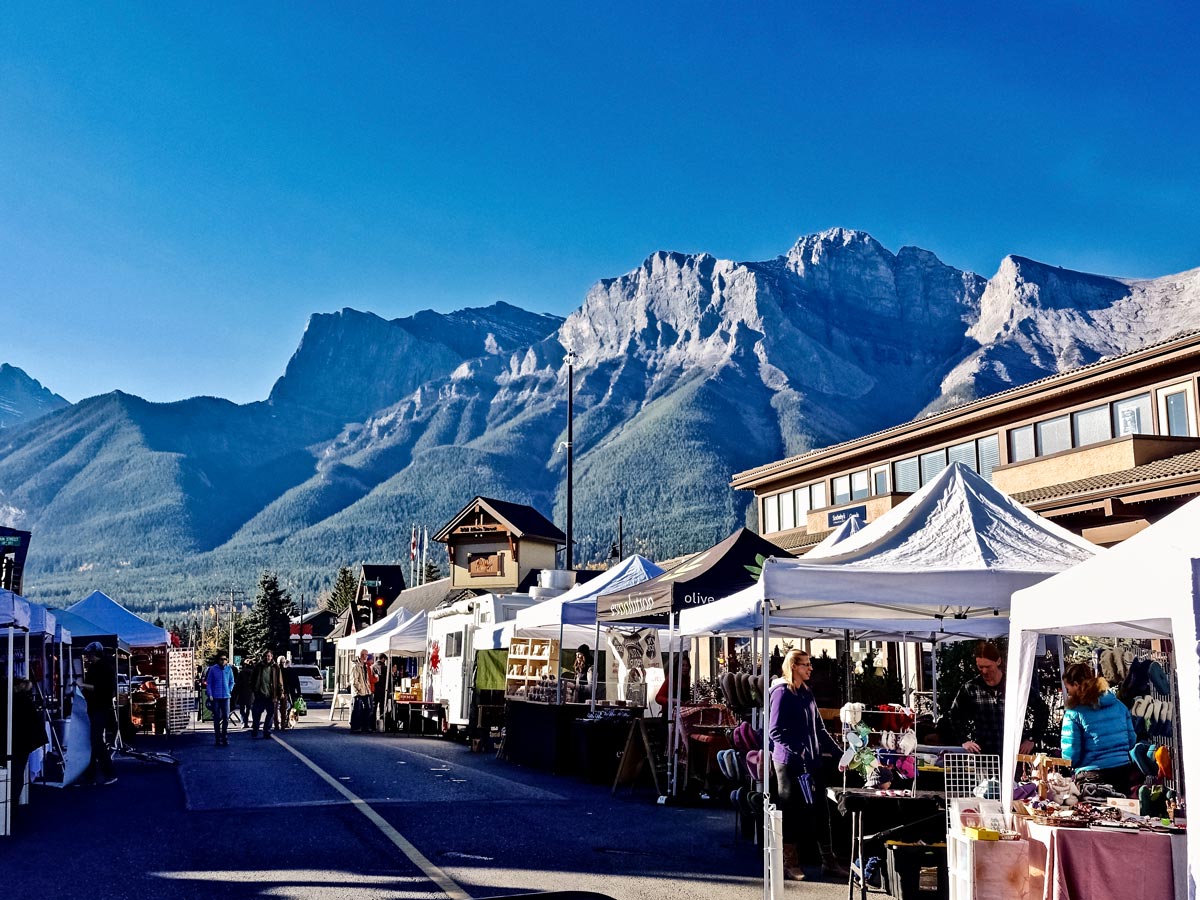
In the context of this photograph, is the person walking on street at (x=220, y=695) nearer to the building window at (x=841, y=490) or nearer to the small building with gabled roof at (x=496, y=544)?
the building window at (x=841, y=490)

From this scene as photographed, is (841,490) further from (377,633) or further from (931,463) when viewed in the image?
(377,633)

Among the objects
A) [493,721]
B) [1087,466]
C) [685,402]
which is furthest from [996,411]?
[685,402]

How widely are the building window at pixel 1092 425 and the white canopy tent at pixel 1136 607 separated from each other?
18.9m

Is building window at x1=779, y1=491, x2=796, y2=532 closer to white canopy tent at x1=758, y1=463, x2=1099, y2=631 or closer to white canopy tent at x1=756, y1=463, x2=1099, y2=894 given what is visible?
white canopy tent at x1=756, y1=463, x2=1099, y2=894

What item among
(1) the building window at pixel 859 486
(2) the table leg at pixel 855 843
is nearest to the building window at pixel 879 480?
(1) the building window at pixel 859 486

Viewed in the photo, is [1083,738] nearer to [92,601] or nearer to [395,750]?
[395,750]

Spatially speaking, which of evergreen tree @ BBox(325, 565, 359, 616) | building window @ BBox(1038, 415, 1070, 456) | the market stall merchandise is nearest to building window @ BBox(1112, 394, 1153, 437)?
building window @ BBox(1038, 415, 1070, 456)

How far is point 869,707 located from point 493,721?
9.81m

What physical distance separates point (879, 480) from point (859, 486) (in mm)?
1045

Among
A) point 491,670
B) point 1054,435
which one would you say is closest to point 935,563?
point 491,670

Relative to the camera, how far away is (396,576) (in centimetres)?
9262

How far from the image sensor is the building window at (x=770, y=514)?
40344mm

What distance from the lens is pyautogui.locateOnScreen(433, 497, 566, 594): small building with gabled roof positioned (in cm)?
6144

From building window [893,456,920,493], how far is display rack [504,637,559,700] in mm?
11810
